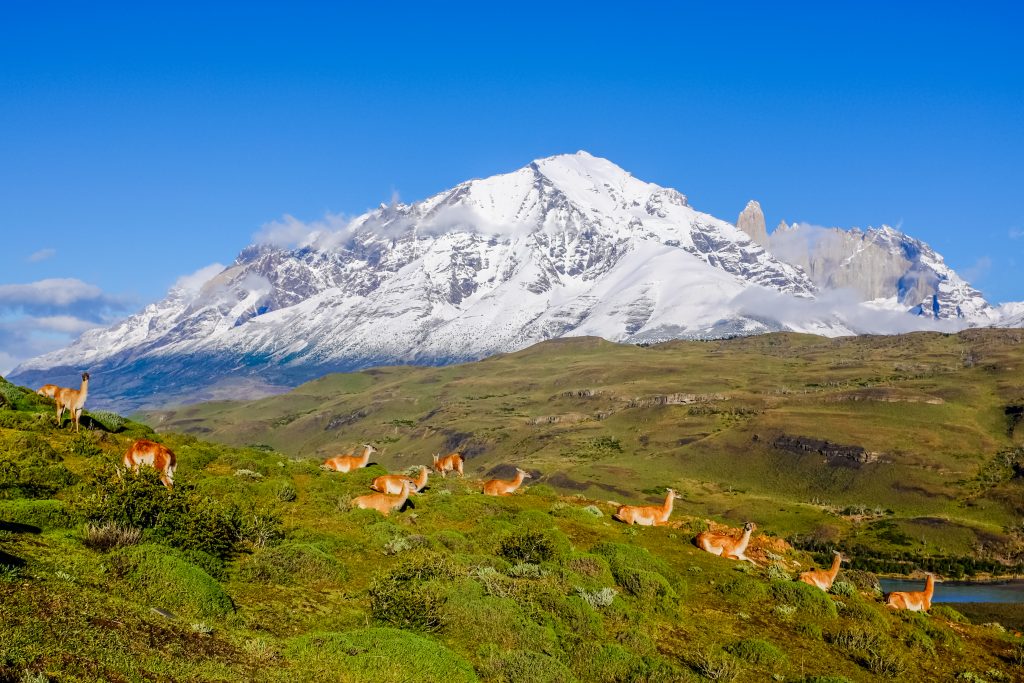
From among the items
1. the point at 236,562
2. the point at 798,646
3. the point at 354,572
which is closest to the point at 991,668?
the point at 798,646

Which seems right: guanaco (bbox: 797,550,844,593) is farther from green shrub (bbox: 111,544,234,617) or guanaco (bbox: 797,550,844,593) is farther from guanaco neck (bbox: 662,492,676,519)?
green shrub (bbox: 111,544,234,617)

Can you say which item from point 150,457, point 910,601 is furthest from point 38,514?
point 910,601

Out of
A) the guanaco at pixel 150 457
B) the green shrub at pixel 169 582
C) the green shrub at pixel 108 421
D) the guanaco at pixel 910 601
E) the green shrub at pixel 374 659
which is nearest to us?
the green shrub at pixel 374 659

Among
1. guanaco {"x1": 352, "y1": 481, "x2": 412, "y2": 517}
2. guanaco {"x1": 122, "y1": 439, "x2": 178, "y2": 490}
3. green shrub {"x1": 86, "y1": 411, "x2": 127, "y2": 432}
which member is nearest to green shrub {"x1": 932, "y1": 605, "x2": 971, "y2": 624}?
guanaco {"x1": 352, "y1": 481, "x2": 412, "y2": 517}

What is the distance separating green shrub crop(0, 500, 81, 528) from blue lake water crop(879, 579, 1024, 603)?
128234 millimetres

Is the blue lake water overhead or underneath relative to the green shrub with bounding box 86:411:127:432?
underneath

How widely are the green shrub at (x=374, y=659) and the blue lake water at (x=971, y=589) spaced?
126 metres

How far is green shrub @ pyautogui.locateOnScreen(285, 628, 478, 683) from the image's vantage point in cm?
1398

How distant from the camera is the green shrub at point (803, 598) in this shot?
24344 millimetres

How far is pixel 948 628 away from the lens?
88.4 feet

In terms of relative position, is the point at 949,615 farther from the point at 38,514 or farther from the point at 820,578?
the point at 38,514

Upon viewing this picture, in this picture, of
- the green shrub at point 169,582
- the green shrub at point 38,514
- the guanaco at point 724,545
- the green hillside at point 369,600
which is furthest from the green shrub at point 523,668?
the guanaco at point 724,545

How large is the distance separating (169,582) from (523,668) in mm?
7384

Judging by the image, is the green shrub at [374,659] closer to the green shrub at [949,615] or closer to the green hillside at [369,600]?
the green hillside at [369,600]
